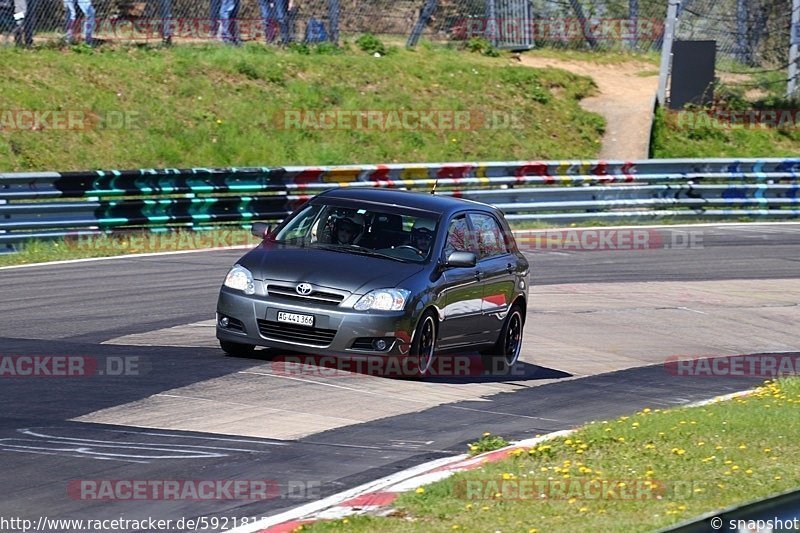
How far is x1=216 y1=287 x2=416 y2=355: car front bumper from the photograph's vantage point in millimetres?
10945

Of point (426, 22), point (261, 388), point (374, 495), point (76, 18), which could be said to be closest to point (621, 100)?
point (426, 22)

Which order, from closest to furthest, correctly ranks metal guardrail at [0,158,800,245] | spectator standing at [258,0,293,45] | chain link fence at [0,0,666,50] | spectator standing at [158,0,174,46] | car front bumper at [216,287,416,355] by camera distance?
car front bumper at [216,287,416,355], metal guardrail at [0,158,800,245], chain link fence at [0,0,666,50], spectator standing at [158,0,174,46], spectator standing at [258,0,293,45]

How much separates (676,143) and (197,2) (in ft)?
40.0

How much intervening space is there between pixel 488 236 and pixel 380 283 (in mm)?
2114

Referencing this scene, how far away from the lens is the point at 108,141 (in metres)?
24.6

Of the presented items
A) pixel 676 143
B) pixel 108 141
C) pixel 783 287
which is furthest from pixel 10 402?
pixel 676 143

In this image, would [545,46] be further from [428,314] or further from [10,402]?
[10,402]

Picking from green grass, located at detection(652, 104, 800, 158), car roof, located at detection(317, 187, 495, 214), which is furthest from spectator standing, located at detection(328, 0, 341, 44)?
car roof, located at detection(317, 187, 495, 214)

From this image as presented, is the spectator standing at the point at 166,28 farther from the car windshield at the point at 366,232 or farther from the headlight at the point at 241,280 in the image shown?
the headlight at the point at 241,280

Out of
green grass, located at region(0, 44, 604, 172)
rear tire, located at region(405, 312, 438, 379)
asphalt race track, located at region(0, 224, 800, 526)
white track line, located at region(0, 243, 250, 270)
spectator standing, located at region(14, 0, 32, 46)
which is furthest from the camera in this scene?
spectator standing, located at region(14, 0, 32, 46)

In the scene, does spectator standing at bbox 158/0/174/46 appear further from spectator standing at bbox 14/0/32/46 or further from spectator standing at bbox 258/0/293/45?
spectator standing at bbox 14/0/32/46

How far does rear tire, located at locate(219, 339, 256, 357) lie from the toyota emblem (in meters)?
0.92

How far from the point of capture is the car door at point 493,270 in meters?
12.5

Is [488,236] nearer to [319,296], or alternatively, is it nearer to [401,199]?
[401,199]
